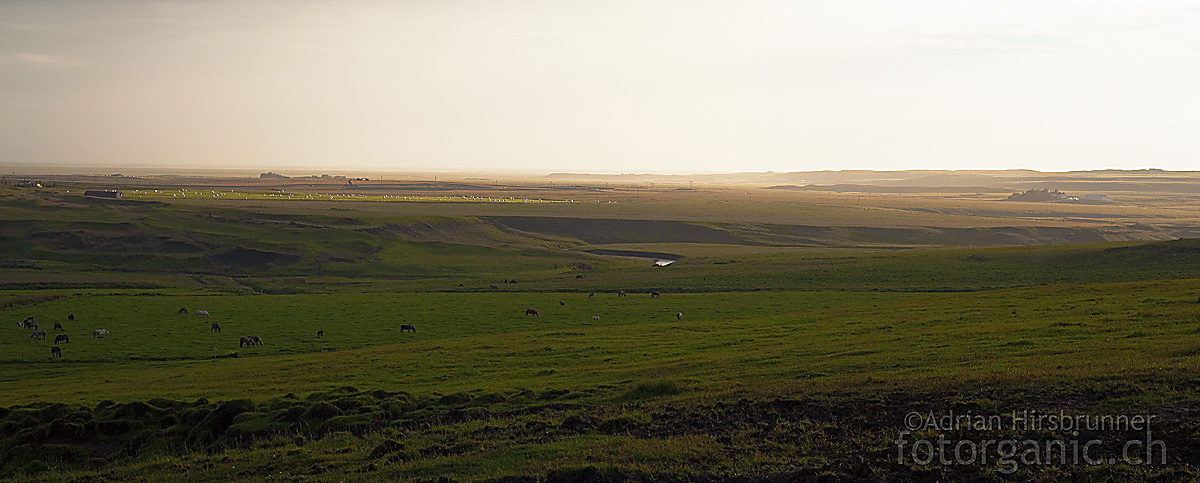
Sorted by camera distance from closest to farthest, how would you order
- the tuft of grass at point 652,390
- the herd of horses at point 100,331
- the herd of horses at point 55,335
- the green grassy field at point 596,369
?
1. the green grassy field at point 596,369
2. the tuft of grass at point 652,390
3. the herd of horses at point 55,335
4. the herd of horses at point 100,331

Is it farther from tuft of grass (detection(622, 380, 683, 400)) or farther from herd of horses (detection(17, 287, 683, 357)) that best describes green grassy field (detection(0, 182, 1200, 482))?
herd of horses (detection(17, 287, 683, 357))

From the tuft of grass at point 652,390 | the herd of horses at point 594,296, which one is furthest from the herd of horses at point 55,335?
the tuft of grass at point 652,390

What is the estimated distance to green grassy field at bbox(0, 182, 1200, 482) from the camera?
16.1m

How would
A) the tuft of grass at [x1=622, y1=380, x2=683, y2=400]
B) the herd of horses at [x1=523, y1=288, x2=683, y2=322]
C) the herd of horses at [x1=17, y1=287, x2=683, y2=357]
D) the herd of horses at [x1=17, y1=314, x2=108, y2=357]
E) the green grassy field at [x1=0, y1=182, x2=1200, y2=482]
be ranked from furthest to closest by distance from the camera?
the herd of horses at [x1=523, y1=288, x2=683, y2=322] < the herd of horses at [x1=17, y1=287, x2=683, y2=357] < the herd of horses at [x1=17, y1=314, x2=108, y2=357] < the tuft of grass at [x1=622, y1=380, x2=683, y2=400] < the green grassy field at [x1=0, y1=182, x2=1200, y2=482]

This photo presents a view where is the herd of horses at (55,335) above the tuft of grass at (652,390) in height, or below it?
below

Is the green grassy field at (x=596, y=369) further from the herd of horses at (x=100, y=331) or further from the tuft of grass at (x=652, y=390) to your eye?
the herd of horses at (x=100, y=331)

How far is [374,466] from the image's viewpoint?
16656 millimetres

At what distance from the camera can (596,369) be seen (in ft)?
97.5

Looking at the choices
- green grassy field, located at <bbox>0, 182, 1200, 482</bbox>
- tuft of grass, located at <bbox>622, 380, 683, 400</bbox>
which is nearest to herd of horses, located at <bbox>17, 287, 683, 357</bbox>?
green grassy field, located at <bbox>0, 182, 1200, 482</bbox>

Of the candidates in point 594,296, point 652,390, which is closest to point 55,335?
point 594,296

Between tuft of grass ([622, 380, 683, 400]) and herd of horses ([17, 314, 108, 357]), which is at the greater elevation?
tuft of grass ([622, 380, 683, 400])

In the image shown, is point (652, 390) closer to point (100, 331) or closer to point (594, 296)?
point (100, 331)

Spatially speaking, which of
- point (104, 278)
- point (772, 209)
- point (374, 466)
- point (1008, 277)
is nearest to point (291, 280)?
point (104, 278)

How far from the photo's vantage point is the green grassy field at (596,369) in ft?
52.7
